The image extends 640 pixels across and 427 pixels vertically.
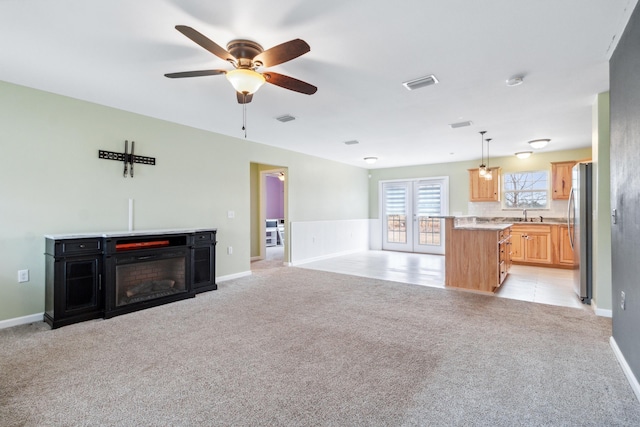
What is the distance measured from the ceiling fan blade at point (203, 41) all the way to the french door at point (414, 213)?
7171 mm

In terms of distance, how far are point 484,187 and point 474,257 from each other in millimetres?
3558

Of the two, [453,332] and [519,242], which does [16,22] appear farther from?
[519,242]

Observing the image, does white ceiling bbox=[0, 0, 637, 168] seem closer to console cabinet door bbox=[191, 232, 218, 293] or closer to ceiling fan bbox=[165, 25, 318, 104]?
ceiling fan bbox=[165, 25, 318, 104]

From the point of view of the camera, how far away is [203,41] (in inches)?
76.6

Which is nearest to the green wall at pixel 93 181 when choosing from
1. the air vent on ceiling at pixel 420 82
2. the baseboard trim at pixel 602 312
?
the air vent on ceiling at pixel 420 82

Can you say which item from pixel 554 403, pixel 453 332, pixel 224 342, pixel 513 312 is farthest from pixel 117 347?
pixel 513 312

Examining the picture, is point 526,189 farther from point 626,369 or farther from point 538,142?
point 626,369

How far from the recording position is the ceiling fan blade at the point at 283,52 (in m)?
1.96

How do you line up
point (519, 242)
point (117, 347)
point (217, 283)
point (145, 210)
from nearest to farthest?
point (117, 347), point (145, 210), point (217, 283), point (519, 242)

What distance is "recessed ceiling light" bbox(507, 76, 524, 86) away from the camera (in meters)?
3.02

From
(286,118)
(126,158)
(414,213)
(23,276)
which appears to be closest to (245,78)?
(286,118)

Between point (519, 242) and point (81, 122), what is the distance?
25.8 ft

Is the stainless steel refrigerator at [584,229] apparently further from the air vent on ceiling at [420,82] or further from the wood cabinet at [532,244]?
the wood cabinet at [532,244]

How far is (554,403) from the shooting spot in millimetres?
1867
